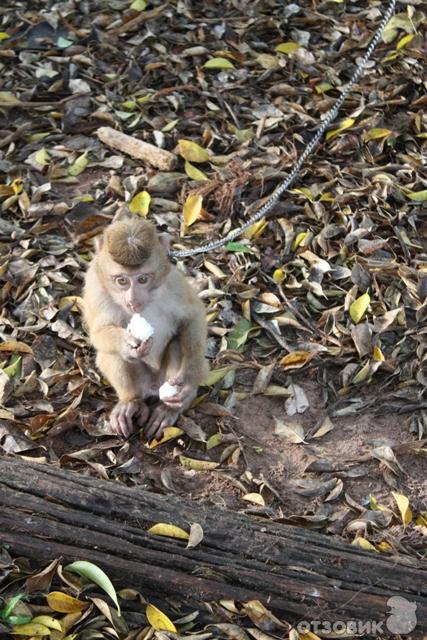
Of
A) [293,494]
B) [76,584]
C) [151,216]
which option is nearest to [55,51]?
[151,216]

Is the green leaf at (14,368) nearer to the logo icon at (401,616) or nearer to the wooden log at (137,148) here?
the wooden log at (137,148)

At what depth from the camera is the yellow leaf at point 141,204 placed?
21.4ft

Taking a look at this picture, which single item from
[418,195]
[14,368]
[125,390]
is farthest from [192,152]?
[125,390]

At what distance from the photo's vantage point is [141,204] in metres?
6.56

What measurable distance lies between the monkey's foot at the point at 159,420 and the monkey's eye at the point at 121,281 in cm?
80

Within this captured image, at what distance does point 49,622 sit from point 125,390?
149 centimetres

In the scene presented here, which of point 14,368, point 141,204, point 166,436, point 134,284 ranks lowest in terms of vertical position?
point 14,368

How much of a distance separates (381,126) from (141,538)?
13.4 feet

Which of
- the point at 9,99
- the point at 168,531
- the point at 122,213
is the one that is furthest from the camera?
the point at 9,99

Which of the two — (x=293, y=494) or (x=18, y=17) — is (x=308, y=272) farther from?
(x=18, y=17)

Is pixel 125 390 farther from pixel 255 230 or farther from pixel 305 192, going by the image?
pixel 305 192

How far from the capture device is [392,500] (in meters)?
4.88

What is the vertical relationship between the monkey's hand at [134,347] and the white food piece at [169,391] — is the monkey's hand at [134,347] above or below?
above

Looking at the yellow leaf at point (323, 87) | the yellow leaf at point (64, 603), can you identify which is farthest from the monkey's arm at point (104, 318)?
the yellow leaf at point (323, 87)
